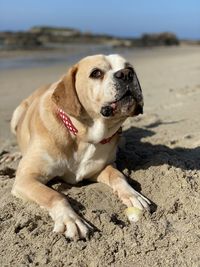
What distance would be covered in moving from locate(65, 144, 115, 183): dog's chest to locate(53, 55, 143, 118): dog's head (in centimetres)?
35

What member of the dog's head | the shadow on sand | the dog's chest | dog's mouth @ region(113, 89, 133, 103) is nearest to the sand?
the shadow on sand

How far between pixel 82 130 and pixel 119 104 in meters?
0.47

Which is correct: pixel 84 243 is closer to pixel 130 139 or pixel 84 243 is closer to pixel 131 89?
pixel 131 89

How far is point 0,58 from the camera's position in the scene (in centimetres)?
1952

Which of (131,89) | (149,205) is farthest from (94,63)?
(149,205)

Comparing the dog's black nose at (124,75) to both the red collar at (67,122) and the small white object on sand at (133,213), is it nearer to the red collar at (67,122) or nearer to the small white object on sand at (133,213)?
the red collar at (67,122)

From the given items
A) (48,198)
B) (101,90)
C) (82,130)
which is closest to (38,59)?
(82,130)

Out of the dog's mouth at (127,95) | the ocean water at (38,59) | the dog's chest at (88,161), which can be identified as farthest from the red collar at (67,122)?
the ocean water at (38,59)

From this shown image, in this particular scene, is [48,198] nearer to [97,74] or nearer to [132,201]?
[132,201]

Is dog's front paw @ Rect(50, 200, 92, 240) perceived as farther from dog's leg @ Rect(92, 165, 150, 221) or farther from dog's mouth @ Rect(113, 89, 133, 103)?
dog's mouth @ Rect(113, 89, 133, 103)

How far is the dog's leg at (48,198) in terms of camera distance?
3529 millimetres

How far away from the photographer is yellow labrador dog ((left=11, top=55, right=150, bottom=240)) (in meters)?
3.98

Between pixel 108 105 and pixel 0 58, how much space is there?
16217mm

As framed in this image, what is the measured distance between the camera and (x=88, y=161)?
14.6 ft
